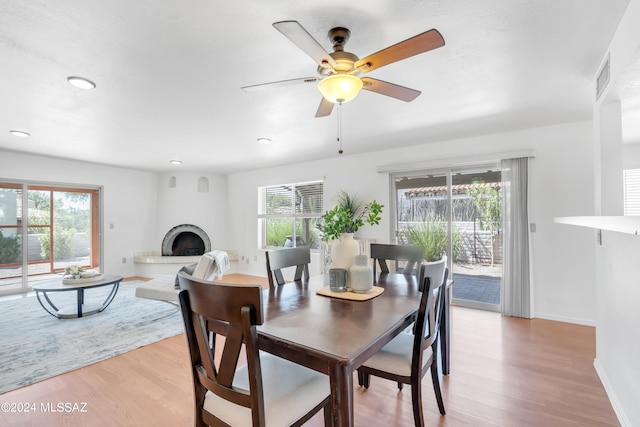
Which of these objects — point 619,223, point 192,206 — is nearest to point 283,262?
point 619,223

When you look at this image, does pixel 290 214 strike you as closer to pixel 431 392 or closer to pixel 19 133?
pixel 19 133

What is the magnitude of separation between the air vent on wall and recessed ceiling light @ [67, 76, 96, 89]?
3.66m

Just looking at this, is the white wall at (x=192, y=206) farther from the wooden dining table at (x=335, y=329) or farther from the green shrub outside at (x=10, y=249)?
the wooden dining table at (x=335, y=329)

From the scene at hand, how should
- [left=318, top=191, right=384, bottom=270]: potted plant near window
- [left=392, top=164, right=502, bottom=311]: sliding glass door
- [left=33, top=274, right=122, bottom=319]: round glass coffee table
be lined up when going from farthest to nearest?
[left=392, top=164, right=502, bottom=311]: sliding glass door < [left=33, top=274, right=122, bottom=319]: round glass coffee table < [left=318, top=191, right=384, bottom=270]: potted plant near window

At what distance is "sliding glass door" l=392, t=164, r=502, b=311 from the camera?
3.91 m

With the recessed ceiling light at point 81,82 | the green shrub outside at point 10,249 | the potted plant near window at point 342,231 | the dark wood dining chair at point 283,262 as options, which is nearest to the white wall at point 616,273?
the potted plant near window at point 342,231

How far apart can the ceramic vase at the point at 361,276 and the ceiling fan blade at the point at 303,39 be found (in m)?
1.13

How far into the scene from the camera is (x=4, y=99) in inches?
103

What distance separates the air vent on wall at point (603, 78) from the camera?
1923 mm

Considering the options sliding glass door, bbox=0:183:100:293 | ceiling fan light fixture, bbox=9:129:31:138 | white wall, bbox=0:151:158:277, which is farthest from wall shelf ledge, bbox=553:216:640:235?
sliding glass door, bbox=0:183:100:293

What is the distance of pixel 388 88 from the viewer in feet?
5.94

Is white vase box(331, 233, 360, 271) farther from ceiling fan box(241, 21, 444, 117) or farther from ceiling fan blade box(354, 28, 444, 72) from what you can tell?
ceiling fan blade box(354, 28, 444, 72)

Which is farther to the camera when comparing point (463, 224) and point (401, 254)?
point (463, 224)

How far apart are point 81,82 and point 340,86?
210 cm
